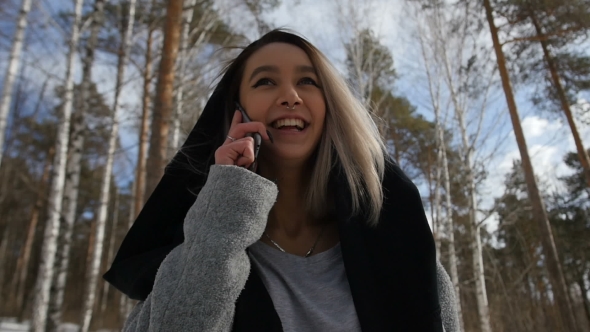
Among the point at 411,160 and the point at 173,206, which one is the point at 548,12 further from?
the point at 173,206

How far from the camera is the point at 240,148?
1.21 metres

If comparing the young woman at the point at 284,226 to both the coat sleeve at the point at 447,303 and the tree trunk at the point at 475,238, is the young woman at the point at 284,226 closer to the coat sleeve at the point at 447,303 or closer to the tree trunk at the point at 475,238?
the coat sleeve at the point at 447,303

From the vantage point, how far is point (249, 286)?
3.55ft

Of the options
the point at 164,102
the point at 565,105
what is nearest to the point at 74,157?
the point at 164,102

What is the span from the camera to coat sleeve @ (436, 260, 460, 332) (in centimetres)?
124

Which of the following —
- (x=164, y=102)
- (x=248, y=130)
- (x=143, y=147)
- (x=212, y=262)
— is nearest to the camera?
(x=212, y=262)

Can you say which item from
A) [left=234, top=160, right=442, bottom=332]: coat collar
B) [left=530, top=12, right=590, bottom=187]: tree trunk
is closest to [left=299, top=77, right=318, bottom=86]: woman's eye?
[left=234, top=160, right=442, bottom=332]: coat collar

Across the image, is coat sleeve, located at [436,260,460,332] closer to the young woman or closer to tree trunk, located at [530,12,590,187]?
the young woman

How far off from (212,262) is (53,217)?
23.4 feet

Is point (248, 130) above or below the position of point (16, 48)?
below

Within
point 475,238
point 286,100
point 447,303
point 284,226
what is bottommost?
point 447,303

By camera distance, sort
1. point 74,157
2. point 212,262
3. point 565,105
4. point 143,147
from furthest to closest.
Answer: point 143,147 < point 565,105 < point 74,157 < point 212,262

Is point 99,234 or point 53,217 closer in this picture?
point 53,217

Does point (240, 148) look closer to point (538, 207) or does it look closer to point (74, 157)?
point (74, 157)
